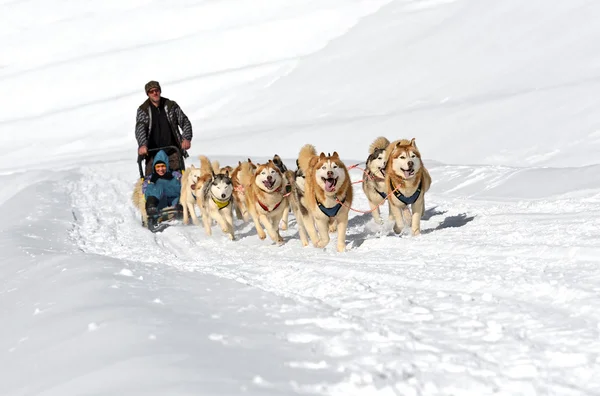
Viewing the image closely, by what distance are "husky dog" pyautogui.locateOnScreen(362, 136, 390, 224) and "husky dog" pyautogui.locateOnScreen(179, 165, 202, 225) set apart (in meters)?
2.57

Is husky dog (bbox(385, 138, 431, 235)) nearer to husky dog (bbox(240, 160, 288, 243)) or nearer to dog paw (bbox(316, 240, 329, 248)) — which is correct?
dog paw (bbox(316, 240, 329, 248))

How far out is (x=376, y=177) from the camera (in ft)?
29.3

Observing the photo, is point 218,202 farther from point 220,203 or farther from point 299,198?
point 299,198

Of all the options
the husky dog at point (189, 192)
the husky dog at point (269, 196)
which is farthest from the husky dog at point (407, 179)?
the husky dog at point (189, 192)

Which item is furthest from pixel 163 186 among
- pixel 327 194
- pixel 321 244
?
pixel 327 194

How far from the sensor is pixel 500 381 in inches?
A: 119

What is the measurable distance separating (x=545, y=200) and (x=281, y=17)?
39971 mm

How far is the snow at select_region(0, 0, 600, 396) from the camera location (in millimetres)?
3211

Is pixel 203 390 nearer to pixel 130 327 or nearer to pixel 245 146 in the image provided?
pixel 130 327

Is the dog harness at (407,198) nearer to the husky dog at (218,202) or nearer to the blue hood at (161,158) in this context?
the husky dog at (218,202)

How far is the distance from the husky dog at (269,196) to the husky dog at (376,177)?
1069mm

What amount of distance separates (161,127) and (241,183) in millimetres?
1798

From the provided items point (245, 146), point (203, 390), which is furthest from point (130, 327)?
point (245, 146)

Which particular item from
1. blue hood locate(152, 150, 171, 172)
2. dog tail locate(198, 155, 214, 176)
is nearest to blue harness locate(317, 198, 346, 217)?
dog tail locate(198, 155, 214, 176)
